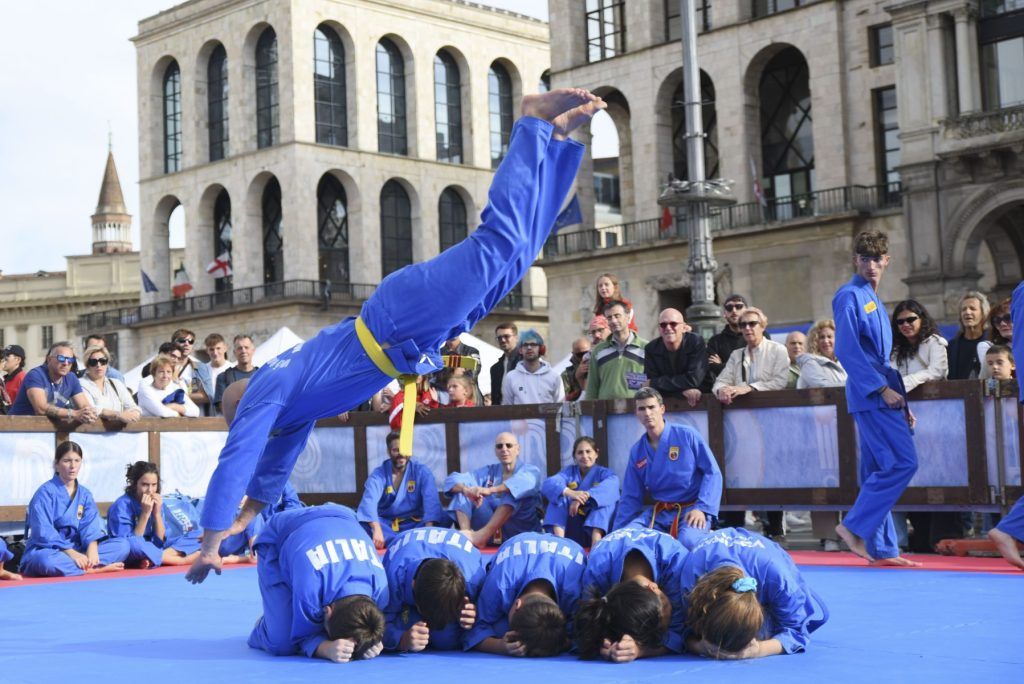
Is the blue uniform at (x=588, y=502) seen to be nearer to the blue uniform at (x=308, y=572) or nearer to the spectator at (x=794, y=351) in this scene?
the spectator at (x=794, y=351)

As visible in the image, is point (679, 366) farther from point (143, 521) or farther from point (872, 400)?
Result: point (143, 521)

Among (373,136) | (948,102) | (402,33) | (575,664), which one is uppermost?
(402,33)

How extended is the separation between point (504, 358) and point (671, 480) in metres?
5.21

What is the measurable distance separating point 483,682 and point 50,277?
9586cm

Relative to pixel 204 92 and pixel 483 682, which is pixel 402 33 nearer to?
pixel 204 92

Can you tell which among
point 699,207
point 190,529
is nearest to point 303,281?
point 699,207

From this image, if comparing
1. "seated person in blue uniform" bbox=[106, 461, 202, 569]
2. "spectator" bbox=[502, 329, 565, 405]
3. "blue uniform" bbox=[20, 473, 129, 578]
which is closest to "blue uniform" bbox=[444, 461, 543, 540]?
"spectator" bbox=[502, 329, 565, 405]

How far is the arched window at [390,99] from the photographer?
58875 millimetres

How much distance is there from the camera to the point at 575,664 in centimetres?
659

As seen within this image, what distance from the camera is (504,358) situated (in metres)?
15.6

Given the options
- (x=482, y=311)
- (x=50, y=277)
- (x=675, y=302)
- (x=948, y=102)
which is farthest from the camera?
(x=50, y=277)

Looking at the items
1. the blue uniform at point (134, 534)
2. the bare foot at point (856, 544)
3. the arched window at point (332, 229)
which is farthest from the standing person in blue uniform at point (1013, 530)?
the arched window at point (332, 229)

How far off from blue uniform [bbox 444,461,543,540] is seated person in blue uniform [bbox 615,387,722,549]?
8.46 feet

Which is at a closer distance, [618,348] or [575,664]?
[575,664]
